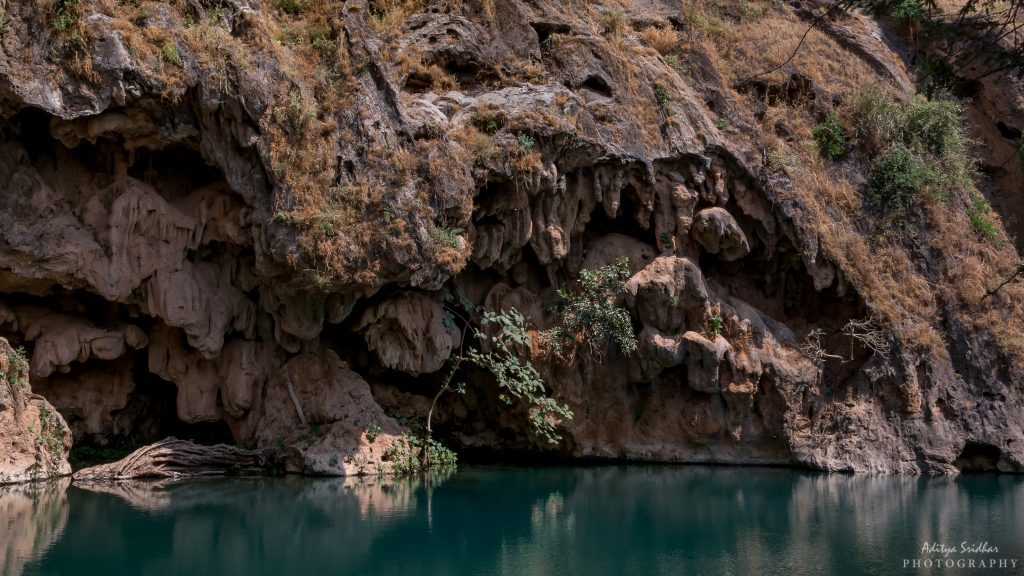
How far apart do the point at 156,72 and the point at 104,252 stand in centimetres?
372

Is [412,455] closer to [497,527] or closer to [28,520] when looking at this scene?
[497,527]

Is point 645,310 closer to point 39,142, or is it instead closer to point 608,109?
point 608,109

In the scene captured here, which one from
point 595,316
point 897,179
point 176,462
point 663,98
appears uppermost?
point 663,98

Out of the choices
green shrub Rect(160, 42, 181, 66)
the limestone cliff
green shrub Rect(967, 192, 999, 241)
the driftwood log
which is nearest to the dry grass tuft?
the limestone cliff

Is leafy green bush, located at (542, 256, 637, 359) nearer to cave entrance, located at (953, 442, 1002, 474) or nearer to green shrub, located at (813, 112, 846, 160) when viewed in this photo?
green shrub, located at (813, 112, 846, 160)

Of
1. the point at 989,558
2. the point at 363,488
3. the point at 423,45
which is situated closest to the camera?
the point at 989,558

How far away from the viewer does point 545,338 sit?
66.3 feet

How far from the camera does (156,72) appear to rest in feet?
50.4

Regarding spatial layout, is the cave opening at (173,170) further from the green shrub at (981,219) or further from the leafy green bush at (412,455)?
the green shrub at (981,219)

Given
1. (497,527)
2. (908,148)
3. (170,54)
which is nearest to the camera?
(497,527)

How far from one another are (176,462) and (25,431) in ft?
9.21

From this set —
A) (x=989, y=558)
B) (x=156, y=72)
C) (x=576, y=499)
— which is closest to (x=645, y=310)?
(x=576, y=499)

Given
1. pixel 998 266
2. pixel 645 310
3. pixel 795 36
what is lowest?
pixel 645 310

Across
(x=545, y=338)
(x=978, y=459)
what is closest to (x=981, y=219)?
(x=978, y=459)
